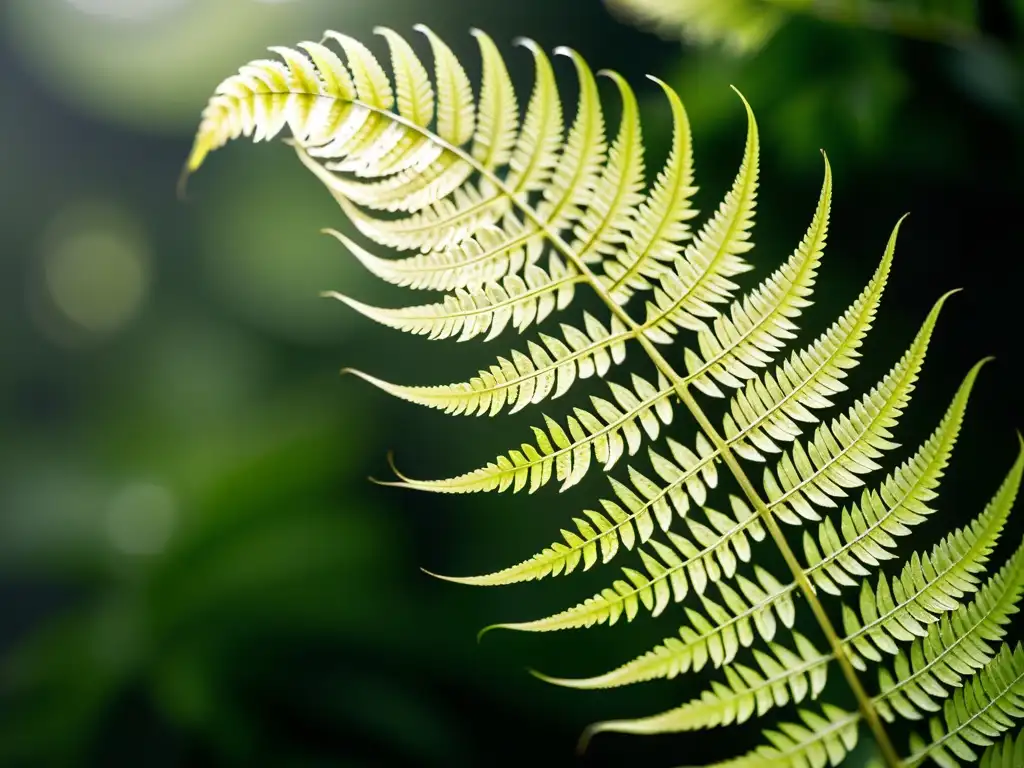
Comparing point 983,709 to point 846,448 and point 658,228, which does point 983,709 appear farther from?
point 658,228

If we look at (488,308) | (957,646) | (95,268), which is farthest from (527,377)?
(95,268)

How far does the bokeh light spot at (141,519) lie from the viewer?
158 cm

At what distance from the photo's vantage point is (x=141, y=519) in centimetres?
164

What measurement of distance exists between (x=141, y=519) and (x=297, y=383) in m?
0.43

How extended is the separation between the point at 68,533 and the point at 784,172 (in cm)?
154

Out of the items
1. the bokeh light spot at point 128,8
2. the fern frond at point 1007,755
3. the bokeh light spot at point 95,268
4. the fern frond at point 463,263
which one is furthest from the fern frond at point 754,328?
the bokeh light spot at point 128,8

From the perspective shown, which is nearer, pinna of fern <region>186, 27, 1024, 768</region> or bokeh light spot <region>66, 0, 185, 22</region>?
pinna of fern <region>186, 27, 1024, 768</region>

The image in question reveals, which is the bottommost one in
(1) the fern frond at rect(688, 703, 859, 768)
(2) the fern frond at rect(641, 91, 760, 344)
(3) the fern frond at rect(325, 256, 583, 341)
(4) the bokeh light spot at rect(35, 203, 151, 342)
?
(4) the bokeh light spot at rect(35, 203, 151, 342)

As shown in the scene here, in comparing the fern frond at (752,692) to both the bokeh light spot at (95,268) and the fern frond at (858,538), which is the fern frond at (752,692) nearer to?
the fern frond at (858,538)

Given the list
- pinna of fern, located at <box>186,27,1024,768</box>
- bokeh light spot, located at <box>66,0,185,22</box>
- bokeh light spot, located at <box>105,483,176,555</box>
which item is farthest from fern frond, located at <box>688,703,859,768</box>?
bokeh light spot, located at <box>66,0,185,22</box>

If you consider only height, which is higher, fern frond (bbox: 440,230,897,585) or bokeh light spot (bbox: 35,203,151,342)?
fern frond (bbox: 440,230,897,585)

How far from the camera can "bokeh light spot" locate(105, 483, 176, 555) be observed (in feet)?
5.20

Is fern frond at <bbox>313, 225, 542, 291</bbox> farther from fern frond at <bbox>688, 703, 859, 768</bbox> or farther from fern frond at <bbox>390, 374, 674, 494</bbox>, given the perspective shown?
fern frond at <bbox>688, 703, 859, 768</bbox>

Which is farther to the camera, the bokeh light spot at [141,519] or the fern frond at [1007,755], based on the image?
the bokeh light spot at [141,519]
